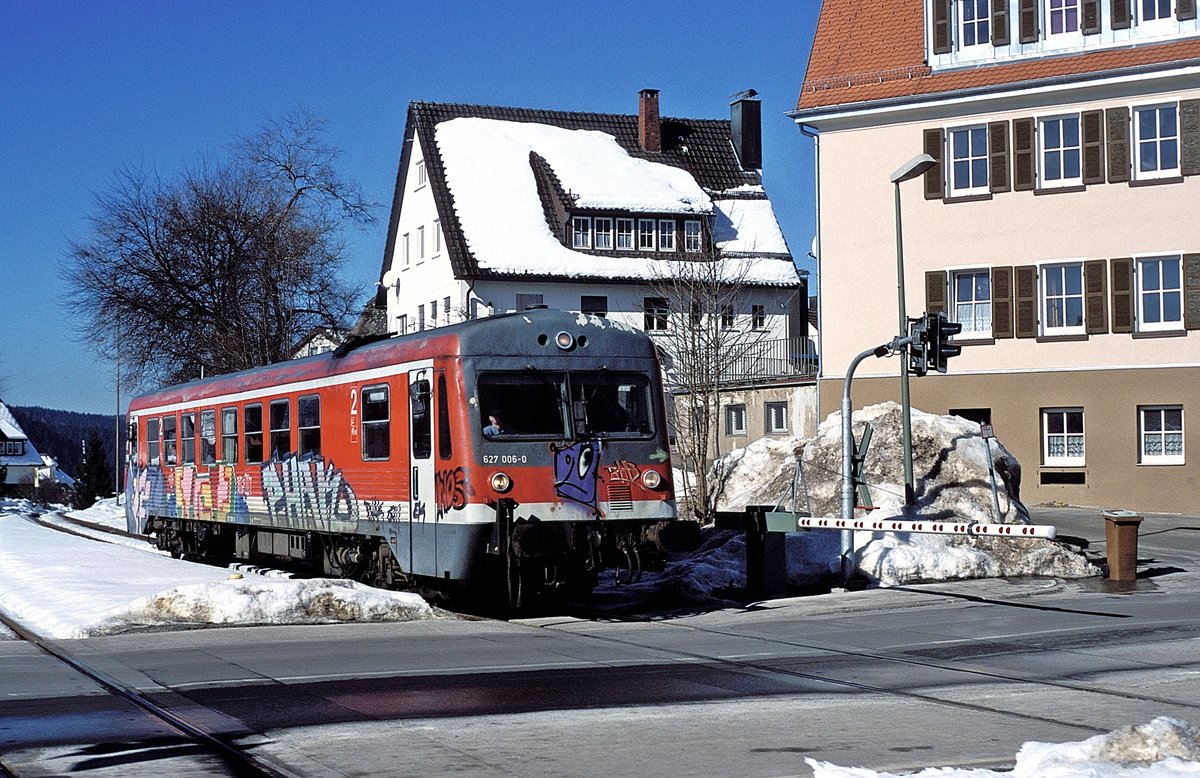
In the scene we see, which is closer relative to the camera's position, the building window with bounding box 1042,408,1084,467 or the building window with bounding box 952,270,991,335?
the building window with bounding box 1042,408,1084,467

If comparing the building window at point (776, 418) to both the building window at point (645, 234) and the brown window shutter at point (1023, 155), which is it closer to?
the brown window shutter at point (1023, 155)

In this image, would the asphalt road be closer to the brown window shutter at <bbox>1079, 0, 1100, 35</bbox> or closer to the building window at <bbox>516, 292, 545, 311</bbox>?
the brown window shutter at <bbox>1079, 0, 1100, 35</bbox>

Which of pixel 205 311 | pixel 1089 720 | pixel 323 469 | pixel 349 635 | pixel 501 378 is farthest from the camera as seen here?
pixel 205 311

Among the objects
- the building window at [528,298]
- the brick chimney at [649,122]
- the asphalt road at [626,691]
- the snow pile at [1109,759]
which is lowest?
the asphalt road at [626,691]

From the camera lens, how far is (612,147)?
59.6 m

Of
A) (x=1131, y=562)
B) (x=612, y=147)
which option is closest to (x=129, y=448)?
(x=1131, y=562)

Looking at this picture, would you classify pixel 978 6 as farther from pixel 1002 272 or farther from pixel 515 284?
pixel 515 284

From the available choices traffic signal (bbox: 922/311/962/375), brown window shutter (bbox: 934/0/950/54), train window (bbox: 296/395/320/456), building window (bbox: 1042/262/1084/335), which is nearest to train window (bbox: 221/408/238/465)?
train window (bbox: 296/395/320/456)

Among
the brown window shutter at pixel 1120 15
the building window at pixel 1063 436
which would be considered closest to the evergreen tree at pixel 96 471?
the building window at pixel 1063 436

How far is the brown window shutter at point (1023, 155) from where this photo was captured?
116ft

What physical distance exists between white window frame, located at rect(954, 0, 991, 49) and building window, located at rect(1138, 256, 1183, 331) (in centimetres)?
671

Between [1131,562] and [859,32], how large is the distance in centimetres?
2074

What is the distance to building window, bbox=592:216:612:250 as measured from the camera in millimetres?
55562

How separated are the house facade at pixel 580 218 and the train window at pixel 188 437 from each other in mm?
24229
